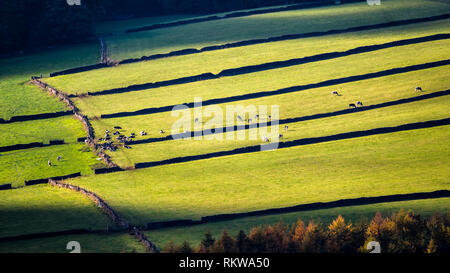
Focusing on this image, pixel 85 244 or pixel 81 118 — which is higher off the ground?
pixel 81 118

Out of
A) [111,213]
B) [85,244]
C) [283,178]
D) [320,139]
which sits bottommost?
[85,244]

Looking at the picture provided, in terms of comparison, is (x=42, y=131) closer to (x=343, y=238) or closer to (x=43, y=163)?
(x=43, y=163)

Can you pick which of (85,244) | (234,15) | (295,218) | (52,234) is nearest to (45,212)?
(52,234)

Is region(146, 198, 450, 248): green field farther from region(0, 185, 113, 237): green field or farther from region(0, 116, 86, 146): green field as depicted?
region(0, 116, 86, 146): green field

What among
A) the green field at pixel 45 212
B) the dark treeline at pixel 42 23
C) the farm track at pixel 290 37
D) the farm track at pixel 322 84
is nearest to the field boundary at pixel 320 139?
the green field at pixel 45 212

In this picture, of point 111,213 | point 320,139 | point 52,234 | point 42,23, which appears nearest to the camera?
point 52,234

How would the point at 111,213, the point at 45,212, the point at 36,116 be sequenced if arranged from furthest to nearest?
the point at 36,116, the point at 45,212, the point at 111,213
